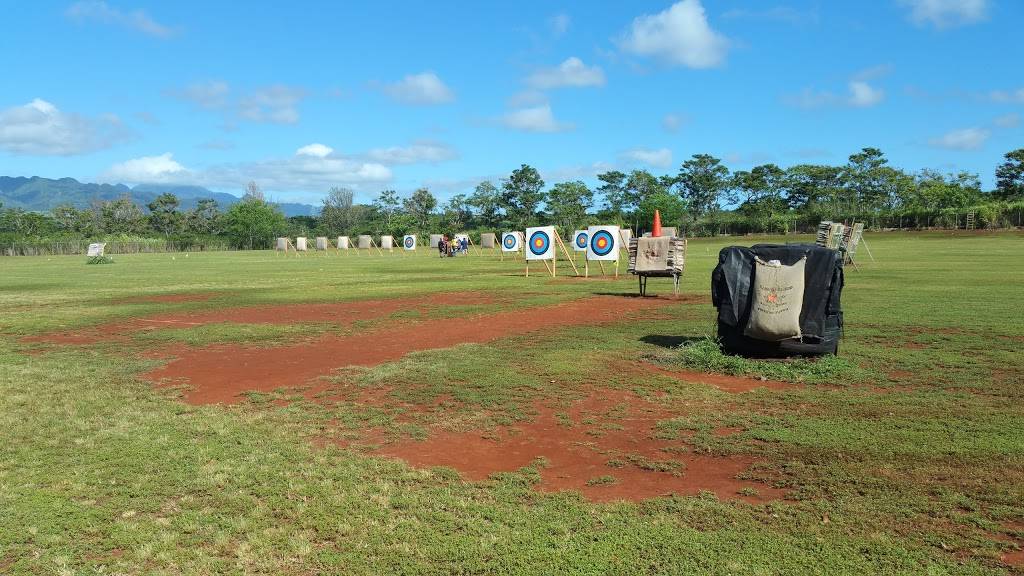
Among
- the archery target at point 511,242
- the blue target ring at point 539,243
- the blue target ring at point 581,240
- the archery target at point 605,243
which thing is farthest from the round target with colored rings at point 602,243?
the archery target at point 511,242

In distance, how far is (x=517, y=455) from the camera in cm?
571

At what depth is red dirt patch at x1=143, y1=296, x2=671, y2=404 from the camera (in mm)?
8766

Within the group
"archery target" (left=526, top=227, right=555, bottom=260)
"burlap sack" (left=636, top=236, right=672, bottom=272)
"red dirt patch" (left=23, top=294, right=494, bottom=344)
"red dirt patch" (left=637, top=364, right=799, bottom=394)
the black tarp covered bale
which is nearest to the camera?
"red dirt patch" (left=637, top=364, right=799, bottom=394)

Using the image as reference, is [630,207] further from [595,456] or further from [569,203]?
[595,456]

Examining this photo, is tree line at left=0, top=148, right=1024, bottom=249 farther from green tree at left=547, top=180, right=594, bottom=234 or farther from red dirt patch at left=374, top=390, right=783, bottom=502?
red dirt patch at left=374, top=390, right=783, bottom=502

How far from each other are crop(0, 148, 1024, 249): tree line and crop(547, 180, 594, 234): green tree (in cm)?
17

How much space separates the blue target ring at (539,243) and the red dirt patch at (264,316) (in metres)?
9.38

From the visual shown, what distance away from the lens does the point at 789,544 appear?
3934mm

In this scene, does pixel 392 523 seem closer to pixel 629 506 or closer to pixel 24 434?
pixel 629 506

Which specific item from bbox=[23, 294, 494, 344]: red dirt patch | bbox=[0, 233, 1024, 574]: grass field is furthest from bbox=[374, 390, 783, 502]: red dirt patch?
bbox=[23, 294, 494, 344]: red dirt patch

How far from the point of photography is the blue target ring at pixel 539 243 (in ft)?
93.1

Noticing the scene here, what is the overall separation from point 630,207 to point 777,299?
95.2 meters

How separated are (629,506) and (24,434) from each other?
6.03 meters

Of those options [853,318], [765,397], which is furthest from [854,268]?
[765,397]
